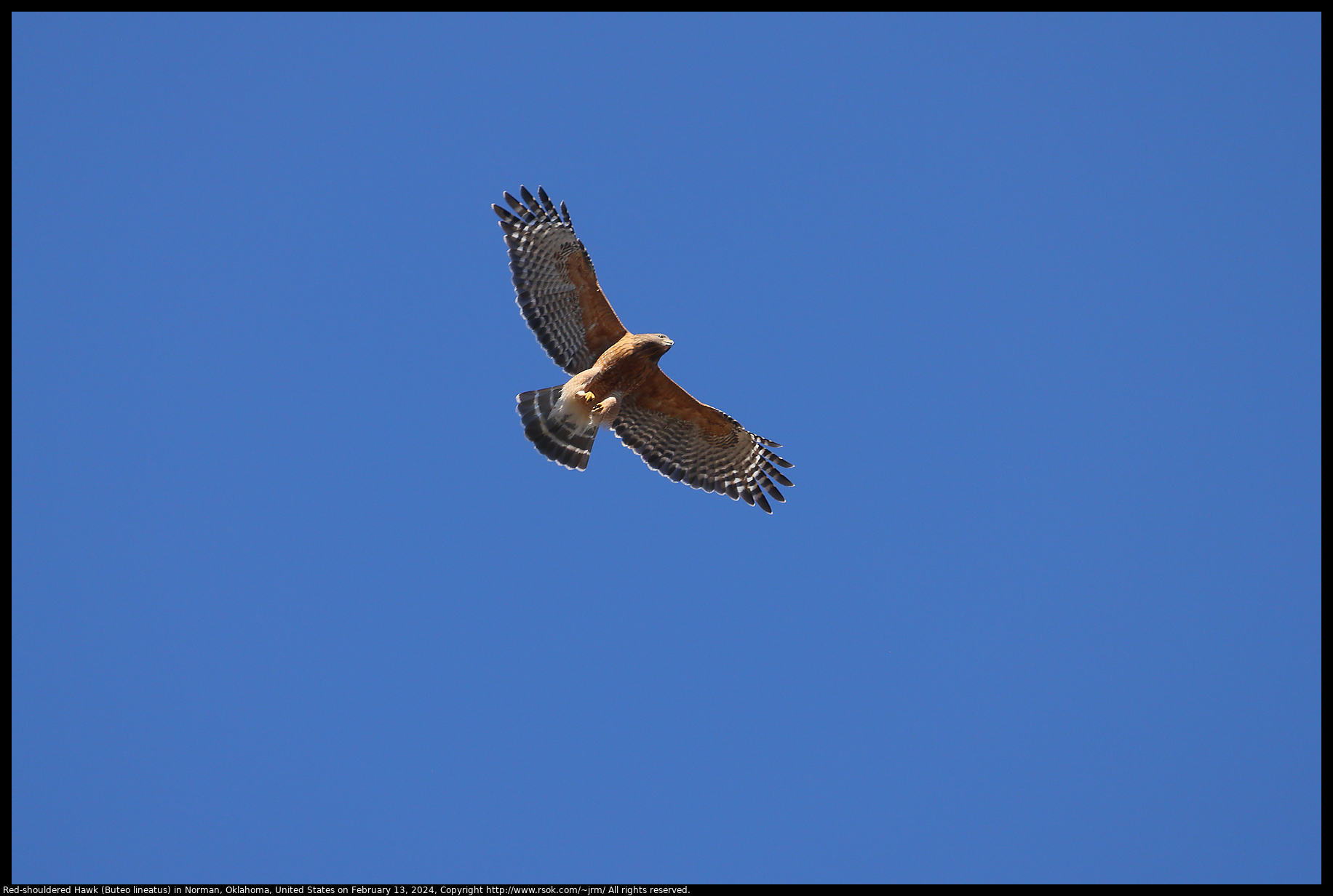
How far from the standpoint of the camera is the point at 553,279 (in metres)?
9.80

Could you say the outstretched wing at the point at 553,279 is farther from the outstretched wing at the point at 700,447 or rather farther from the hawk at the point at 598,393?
the outstretched wing at the point at 700,447

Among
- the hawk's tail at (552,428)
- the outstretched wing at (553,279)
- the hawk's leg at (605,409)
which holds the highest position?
the outstretched wing at (553,279)

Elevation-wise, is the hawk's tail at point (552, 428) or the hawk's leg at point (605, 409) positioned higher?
the hawk's leg at point (605, 409)

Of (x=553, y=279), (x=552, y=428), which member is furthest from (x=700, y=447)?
(x=553, y=279)

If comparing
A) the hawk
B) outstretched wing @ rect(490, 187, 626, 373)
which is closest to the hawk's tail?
the hawk

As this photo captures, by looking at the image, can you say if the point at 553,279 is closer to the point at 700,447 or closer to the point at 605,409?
the point at 605,409

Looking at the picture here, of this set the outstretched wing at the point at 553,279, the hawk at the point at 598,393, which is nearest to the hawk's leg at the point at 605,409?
the hawk at the point at 598,393

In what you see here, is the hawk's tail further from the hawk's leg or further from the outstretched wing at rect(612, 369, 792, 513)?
the outstretched wing at rect(612, 369, 792, 513)

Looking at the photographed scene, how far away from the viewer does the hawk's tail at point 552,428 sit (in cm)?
1009

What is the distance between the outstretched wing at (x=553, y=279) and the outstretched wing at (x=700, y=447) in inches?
33.3

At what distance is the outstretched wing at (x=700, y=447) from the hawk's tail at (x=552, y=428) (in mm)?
519

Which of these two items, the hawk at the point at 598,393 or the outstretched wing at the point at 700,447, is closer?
the hawk at the point at 598,393
